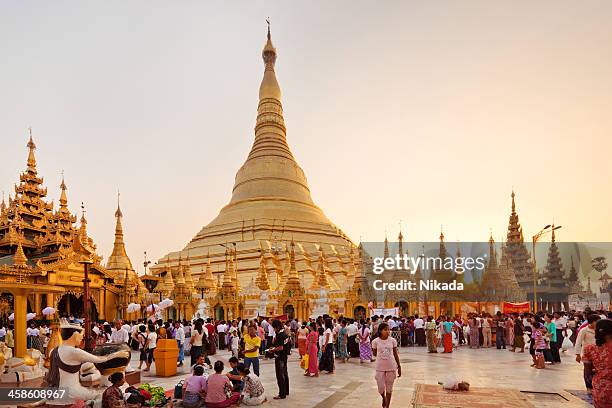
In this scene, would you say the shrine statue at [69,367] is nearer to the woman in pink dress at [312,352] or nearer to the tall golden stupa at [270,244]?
the woman in pink dress at [312,352]

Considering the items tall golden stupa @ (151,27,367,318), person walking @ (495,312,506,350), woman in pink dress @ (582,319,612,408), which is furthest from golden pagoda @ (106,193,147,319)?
woman in pink dress @ (582,319,612,408)

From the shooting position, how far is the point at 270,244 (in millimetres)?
43625

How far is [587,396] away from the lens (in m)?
9.58

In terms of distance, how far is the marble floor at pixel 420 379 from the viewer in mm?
9320

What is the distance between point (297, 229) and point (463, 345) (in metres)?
26.9

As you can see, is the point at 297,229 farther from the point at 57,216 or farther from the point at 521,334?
the point at 521,334

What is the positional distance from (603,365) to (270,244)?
38827 millimetres

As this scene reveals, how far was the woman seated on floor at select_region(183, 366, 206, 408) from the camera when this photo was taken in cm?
857

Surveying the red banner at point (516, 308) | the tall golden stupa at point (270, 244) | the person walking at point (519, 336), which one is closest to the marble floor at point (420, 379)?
the person walking at point (519, 336)

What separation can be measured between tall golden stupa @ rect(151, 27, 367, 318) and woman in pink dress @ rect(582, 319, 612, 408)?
91.5ft

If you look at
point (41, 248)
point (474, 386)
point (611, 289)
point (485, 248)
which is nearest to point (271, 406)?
point (474, 386)

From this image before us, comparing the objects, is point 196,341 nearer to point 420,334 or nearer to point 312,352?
point 312,352

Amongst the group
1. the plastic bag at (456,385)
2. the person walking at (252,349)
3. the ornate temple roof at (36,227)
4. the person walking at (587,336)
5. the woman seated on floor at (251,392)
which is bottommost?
the plastic bag at (456,385)

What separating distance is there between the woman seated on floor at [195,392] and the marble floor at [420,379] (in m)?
1.28
